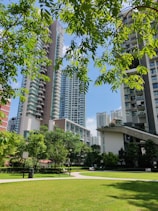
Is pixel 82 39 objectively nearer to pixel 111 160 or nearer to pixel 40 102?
pixel 111 160

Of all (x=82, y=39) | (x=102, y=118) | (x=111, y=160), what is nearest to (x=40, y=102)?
(x=102, y=118)

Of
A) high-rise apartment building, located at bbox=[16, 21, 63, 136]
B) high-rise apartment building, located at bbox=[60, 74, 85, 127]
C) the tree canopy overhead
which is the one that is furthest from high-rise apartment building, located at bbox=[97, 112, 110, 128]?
the tree canopy overhead

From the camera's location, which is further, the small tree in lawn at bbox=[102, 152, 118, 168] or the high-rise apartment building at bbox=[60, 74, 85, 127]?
the high-rise apartment building at bbox=[60, 74, 85, 127]

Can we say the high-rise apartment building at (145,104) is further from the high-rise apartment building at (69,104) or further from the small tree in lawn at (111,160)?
the high-rise apartment building at (69,104)

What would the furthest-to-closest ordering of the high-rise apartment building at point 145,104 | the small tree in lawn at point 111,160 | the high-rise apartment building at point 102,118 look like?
the high-rise apartment building at point 102,118 < the high-rise apartment building at point 145,104 < the small tree in lawn at point 111,160

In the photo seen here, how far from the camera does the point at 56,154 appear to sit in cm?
2898

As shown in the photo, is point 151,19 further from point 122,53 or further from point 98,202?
point 98,202

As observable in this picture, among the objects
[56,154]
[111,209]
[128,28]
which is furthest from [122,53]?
[56,154]

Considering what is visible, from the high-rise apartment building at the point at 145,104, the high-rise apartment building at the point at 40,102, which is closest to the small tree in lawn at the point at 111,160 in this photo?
the high-rise apartment building at the point at 145,104

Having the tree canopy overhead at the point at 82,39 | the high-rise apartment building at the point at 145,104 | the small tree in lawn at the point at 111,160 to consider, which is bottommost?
the small tree in lawn at the point at 111,160

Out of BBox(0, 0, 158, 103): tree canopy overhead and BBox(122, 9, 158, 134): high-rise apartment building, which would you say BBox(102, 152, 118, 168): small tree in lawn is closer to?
BBox(122, 9, 158, 134): high-rise apartment building

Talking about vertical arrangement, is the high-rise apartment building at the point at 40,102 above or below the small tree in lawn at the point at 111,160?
above

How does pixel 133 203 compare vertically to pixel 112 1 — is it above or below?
below

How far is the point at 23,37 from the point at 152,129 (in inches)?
1871
